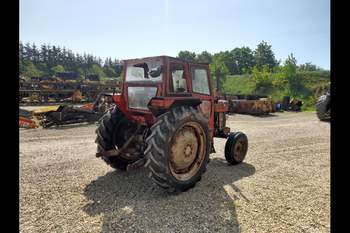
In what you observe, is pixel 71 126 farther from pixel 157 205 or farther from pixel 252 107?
pixel 252 107

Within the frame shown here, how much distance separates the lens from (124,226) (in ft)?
9.88

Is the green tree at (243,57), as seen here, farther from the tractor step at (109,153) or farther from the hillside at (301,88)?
the tractor step at (109,153)

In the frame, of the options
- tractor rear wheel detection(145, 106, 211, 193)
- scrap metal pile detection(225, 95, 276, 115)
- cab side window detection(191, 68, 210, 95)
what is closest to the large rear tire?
scrap metal pile detection(225, 95, 276, 115)

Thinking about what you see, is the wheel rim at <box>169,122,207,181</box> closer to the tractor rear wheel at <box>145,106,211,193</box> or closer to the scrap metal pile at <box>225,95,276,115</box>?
the tractor rear wheel at <box>145,106,211,193</box>

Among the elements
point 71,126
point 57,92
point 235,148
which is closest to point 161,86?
point 235,148

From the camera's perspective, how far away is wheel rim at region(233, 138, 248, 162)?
18.4 feet

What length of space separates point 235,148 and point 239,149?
8.3 inches

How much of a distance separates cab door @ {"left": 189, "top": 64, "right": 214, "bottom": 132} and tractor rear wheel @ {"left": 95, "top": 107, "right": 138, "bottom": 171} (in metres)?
1.66

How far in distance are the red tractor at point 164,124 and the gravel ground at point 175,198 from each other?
44 cm

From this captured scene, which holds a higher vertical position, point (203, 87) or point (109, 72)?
point (109, 72)

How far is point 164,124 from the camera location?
3.76m

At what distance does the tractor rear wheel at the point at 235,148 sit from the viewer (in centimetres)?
551
